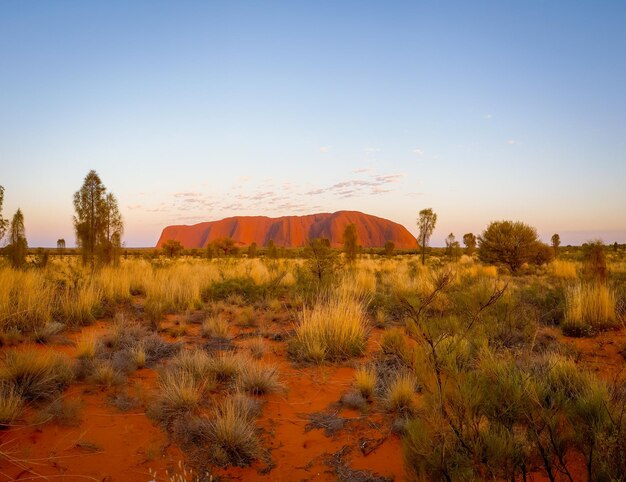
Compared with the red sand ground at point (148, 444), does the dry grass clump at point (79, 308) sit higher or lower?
higher

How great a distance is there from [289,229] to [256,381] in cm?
15665

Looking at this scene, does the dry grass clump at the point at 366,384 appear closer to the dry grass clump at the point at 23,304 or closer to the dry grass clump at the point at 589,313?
the dry grass clump at the point at 589,313

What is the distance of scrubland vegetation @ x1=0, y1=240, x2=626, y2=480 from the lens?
239 cm

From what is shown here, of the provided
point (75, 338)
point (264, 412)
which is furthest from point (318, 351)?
point (75, 338)

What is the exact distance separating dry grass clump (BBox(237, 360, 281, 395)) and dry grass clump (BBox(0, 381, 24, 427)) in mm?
2072

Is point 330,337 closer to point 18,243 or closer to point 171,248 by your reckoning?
point 18,243

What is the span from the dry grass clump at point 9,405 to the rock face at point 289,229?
136674 millimetres

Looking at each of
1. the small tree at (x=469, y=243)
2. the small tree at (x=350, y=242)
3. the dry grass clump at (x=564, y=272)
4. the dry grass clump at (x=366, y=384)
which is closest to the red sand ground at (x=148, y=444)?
the dry grass clump at (x=366, y=384)

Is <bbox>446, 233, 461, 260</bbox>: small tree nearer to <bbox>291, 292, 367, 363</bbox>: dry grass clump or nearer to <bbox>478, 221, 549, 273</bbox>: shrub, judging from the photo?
<bbox>478, 221, 549, 273</bbox>: shrub

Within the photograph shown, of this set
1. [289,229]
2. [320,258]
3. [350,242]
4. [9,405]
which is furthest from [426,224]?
[289,229]

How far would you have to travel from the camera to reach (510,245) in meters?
18.9

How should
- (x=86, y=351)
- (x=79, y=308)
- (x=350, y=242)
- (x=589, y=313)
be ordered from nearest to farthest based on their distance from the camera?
1. (x=86, y=351)
2. (x=589, y=313)
3. (x=79, y=308)
4. (x=350, y=242)

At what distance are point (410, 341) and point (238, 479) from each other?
170 inches

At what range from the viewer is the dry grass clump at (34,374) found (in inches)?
155
